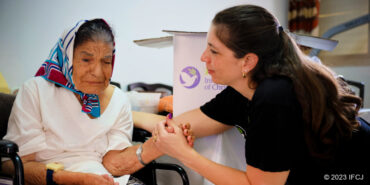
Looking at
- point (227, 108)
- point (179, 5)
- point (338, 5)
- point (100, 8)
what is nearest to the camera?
point (227, 108)

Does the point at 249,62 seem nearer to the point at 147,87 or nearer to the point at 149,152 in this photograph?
the point at 149,152

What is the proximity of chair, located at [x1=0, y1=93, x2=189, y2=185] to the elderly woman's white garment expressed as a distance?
131 mm

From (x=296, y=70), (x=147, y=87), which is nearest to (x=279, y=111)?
(x=296, y=70)

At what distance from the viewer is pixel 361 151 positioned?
3.79 ft

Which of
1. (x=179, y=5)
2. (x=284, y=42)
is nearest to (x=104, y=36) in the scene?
(x=284, y=42)

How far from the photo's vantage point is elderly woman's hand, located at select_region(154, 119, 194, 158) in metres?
1.23

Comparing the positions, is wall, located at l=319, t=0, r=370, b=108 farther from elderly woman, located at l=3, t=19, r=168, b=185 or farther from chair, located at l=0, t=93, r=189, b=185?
elderly woman, located at l=3, t=19, r=168, b=185

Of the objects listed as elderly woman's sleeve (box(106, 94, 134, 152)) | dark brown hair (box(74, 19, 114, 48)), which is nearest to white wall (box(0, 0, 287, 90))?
dark brown hair (box(74, 19, 114, 48))

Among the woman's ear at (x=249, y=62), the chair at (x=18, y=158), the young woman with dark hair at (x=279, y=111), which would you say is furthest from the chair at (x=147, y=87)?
the woman's ear at (x=249, y=62)

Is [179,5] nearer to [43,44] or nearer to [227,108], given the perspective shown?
[43,44]

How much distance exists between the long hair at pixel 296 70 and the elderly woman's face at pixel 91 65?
0.54m

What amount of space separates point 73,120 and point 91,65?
0.91 feet

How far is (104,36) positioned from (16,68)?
5.36 ft

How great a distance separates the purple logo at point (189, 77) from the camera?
1.42 metres
